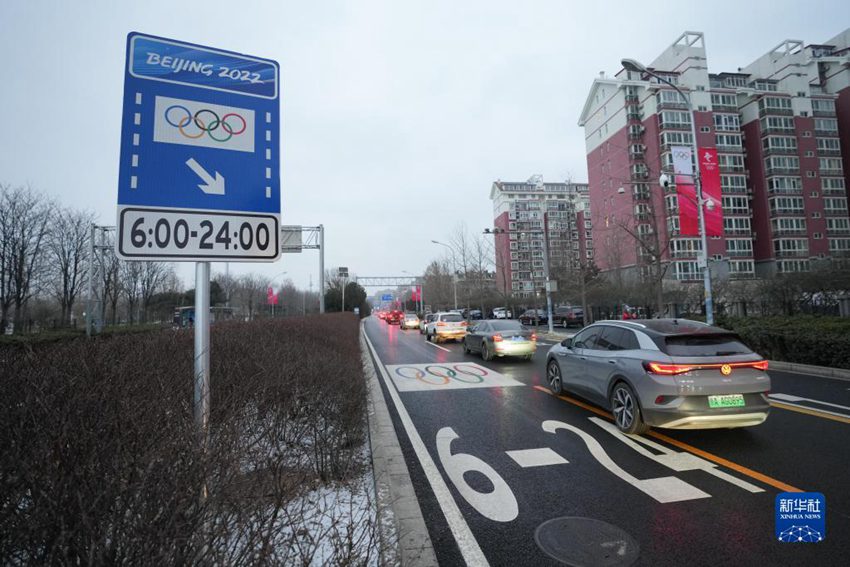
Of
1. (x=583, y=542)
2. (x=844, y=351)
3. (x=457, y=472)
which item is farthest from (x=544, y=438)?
(x=844, y=351)

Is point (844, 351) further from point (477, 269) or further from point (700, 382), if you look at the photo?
point (477, 269)

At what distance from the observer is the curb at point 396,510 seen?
2852 mm

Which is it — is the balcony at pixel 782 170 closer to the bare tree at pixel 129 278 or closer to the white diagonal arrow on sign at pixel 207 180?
the white diagonal arrow on sign at pixel 207 180

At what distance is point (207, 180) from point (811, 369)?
13.9m

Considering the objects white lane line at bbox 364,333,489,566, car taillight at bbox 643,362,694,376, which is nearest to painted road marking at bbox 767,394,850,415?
car taillight at bbox 643,362,694,376

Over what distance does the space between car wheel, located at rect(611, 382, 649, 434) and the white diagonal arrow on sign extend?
19.0ft

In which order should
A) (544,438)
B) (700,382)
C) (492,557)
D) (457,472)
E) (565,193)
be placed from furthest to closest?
1. (565,193)
2. (544,438)
3. (700,382)
4. (457,472)
5. (492,557)

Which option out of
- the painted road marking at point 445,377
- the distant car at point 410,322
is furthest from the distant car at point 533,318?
the painted road marking at point 445,377

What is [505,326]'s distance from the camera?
14.8 meters

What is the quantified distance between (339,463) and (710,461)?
4314mm

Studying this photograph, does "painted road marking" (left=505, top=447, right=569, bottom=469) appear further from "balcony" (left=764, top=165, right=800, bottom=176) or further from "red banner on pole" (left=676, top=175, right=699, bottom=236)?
"balcony" (left=764, top=165, right=800, bottom=176)

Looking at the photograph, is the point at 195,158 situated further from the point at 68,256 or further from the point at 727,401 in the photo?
the point at 68,256

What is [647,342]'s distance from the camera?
594 cm

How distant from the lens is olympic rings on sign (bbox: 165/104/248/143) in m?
2.46
